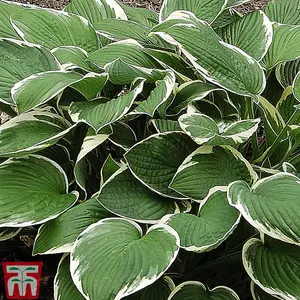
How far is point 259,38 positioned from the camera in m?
1.23

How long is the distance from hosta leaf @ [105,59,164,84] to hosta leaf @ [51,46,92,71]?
82 mm

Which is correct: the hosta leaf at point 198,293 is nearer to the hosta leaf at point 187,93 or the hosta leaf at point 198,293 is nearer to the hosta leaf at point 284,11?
the hosta leaf at point 187,93

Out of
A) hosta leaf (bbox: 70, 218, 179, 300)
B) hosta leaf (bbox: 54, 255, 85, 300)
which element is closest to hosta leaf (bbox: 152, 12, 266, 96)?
hosta leaf (bbox: 70, 218, 179, 300)

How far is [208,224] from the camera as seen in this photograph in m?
0.93

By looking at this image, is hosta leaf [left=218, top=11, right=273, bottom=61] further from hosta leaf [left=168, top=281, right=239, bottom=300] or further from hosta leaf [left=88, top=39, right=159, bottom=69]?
hosta leaf [left=168, top=281, right=239, bottom=300]

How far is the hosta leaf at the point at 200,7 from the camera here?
1310 millimetres

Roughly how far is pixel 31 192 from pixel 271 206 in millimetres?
432

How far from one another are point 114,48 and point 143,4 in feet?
4.58

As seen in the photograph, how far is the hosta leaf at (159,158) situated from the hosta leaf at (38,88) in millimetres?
173

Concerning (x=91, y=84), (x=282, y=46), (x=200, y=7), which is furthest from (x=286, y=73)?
(x=91, y=84)

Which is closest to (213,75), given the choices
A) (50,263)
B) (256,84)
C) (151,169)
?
(256,84)

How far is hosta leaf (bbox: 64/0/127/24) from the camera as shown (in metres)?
1.39

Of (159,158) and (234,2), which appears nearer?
(159,158)

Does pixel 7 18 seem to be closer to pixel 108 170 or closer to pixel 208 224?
pixel 108 170
